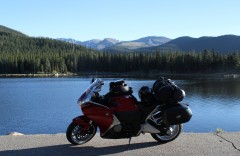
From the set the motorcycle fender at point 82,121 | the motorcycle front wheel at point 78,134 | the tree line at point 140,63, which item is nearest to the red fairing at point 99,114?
the motorcycle fender at point 82,121

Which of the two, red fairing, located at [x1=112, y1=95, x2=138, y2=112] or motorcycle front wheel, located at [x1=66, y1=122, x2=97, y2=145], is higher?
red fairing, located at [x1=112, y1=95, x2=138, y2=112]

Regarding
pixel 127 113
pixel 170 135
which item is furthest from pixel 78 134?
pixel 170 135

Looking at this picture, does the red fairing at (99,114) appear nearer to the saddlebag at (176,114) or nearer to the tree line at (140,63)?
the saddlebag at (176,114)

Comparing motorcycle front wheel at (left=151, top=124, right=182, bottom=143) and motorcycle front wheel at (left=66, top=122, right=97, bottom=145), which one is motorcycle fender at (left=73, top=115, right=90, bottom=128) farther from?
motorcycle front wheel at (left=151, top=124, right=182, bottom=143)

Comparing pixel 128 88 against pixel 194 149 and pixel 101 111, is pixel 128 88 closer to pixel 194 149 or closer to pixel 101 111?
pixel 101 111

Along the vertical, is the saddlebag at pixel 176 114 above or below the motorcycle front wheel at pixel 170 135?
above

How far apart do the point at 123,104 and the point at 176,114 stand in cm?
126

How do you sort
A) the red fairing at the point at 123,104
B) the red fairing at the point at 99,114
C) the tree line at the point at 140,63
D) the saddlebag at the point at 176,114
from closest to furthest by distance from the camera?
1. the red fairing at the point at 99,114
2. the red fairing at the point at 123,104
3. the saddlebag at the point at 176,114
4. the tree line at the point at 140,63

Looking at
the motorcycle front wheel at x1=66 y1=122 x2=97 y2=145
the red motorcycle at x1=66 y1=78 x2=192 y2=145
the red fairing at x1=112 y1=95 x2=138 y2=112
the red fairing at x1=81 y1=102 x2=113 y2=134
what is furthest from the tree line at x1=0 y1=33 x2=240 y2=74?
the red fairing at x1=81 y1=102 x2=113 y2=134

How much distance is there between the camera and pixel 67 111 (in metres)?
44.7

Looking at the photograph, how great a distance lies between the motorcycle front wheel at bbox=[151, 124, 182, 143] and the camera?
906 cm

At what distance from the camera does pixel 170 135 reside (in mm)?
9188

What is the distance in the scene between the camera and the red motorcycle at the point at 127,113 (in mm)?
8766

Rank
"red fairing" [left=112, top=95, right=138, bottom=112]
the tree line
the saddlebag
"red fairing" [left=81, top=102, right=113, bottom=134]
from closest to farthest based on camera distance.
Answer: "red fairing" [left=81, top=102, right=113, bottom=134] → "red fairing" [left=112, top=95, right=138, bottom=112] → the saddlebag → the tree line
